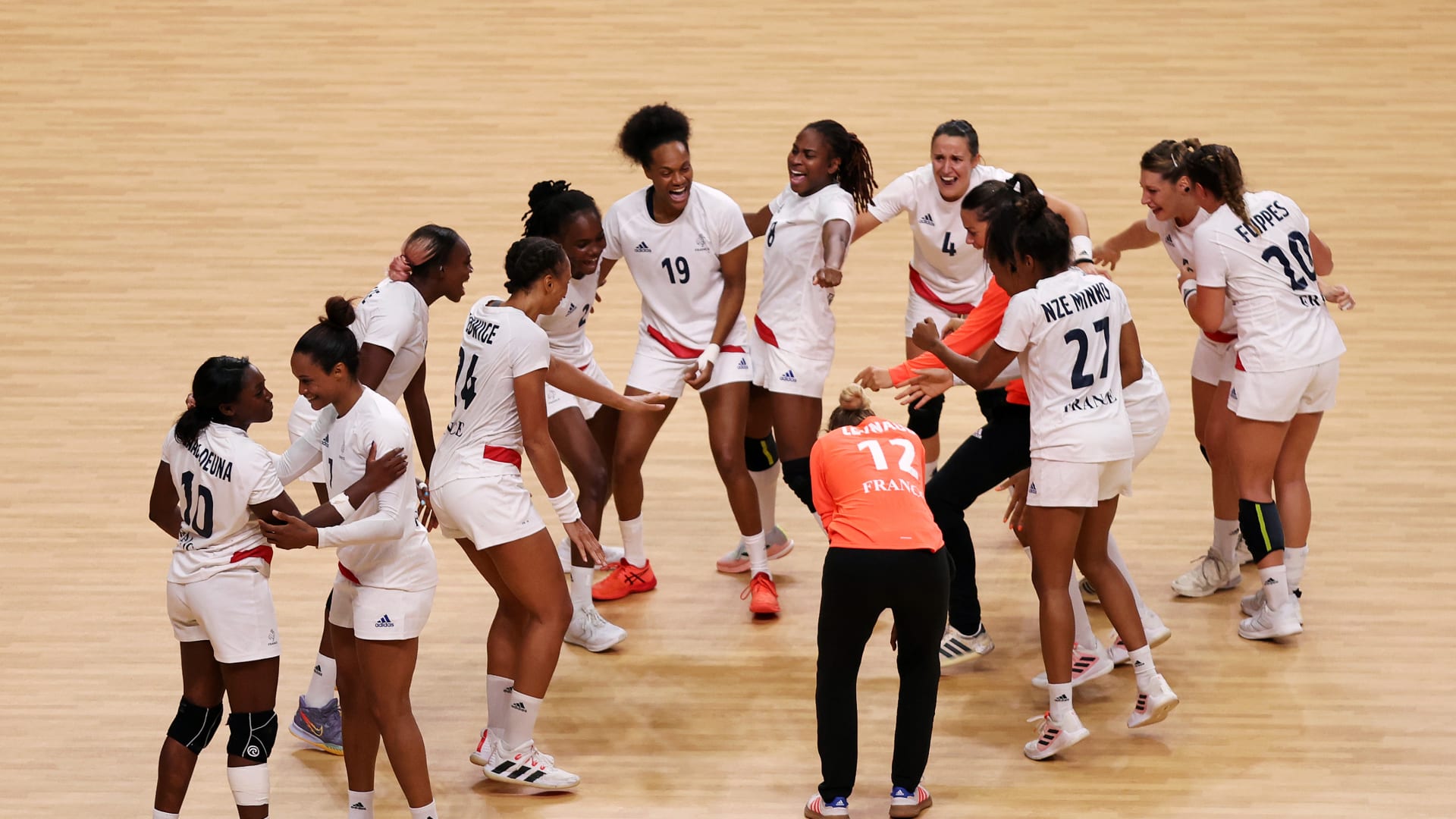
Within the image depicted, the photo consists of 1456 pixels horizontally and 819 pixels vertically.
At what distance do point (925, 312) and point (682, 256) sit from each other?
124cm

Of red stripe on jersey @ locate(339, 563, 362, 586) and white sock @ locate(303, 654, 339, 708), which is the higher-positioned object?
red stripe on jersey @ locate(339, 563, 362, 586)

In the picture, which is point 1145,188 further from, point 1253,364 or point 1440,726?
point 1440,726

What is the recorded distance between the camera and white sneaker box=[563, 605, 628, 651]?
19.7 feet

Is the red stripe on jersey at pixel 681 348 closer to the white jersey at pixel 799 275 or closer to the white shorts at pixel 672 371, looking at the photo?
the white shorts at pixel 672 371

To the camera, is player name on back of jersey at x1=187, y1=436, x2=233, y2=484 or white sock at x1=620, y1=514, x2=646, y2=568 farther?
white sock at x1=620, y1=514, x2=646, y2=568

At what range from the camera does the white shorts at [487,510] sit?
15.8ft

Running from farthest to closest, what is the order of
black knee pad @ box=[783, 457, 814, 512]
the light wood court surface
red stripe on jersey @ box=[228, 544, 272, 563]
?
black knee pad @ box=[783, 457, 814, 512] → the light wood court surface → red stripe on jersey @ box=[228, 544, 272, 563]

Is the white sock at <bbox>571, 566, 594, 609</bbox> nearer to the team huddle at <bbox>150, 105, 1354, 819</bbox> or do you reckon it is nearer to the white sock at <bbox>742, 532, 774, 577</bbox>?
the team huddle at <bbox>150, 105, 1354, 819</bbox>

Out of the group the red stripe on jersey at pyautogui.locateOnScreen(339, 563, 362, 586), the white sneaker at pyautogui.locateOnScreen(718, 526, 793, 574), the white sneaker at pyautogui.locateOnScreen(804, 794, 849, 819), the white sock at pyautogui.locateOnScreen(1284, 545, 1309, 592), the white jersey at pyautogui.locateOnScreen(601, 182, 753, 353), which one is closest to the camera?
the red stripe on jersey at pyautogui.locateOnScreen(339, 563, 362, 586)

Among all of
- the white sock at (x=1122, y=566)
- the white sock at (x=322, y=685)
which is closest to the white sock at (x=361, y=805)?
the white sock at (x=322, y=685)

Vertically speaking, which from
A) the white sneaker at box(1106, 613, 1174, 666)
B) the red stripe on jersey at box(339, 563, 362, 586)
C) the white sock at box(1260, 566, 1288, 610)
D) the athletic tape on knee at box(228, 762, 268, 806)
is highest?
the red stripe on jersey at box(339, 563, 362, 586)

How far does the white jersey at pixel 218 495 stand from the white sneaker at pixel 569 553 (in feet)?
6.84

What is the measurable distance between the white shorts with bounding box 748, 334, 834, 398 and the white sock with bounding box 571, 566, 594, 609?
1110 millimetres

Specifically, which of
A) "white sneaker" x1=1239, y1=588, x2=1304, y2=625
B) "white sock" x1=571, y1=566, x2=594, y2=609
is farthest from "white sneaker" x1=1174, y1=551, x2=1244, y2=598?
"white sock" x1=571, y1=566, x2=594, y2=609
